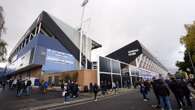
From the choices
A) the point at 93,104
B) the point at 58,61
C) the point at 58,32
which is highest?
the point at 58,32

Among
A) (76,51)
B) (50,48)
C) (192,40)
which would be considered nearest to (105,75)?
(192,40)

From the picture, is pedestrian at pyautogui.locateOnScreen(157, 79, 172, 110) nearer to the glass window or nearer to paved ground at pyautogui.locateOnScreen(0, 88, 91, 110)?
paved ground at pyautogui.locateOnScreen(0, 88, 91, 110)

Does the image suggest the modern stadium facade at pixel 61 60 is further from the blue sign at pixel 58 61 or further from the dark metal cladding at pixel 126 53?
the dark metal cladding at pixel 126 53

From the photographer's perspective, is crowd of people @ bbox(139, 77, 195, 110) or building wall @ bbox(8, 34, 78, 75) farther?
building wall @ bbox(8, 34, 78, 75)

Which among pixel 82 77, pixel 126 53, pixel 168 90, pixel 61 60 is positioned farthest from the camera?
pixel 126 53

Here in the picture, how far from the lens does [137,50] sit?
75875 millimetres

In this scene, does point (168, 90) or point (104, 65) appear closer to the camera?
point (168, 90)

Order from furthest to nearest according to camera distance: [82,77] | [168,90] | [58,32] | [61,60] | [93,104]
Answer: [58,32], [61,60], [82,77], [93,104], [168,90]

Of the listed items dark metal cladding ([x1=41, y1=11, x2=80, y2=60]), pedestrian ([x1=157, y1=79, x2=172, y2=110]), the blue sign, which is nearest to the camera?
pedestrian ([x1=157, y1=79, x2=172, y2=110])

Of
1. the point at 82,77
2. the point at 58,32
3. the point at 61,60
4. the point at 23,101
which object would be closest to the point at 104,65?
the point at 82,77

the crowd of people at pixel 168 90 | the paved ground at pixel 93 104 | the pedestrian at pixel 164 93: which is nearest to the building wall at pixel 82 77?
the paved ground at pixel 93 104

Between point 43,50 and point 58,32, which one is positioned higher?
point 58,32

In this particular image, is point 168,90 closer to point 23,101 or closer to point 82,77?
point 23,101

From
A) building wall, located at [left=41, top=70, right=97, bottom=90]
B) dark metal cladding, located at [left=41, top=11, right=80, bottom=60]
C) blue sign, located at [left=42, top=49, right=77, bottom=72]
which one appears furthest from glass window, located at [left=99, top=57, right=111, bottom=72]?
dark metal cladding, located at [left=41, top=11, right=80, bottom=60]
